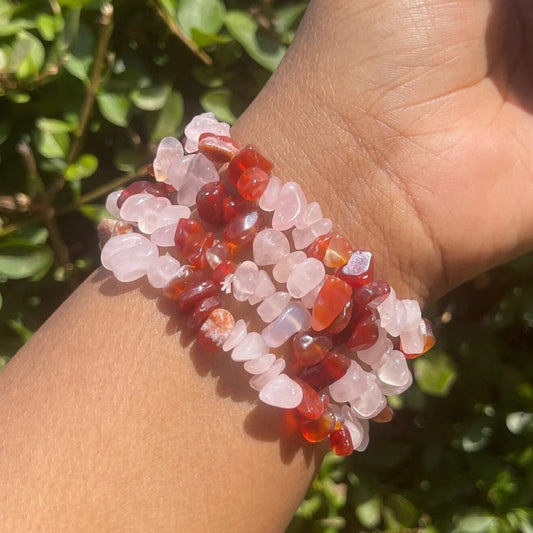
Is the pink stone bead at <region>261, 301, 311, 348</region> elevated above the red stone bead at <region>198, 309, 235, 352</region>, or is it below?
below

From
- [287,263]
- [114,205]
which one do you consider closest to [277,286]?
[287,263]

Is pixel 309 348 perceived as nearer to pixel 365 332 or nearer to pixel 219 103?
pixel 365 332

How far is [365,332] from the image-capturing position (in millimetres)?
929

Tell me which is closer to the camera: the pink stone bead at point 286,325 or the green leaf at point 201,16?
the pink stone bead at point 286,325

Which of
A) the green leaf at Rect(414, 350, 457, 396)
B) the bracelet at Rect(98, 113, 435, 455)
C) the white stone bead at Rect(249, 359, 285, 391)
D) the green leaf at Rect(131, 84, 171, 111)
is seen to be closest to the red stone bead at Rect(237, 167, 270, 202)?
the bracelet at Rect(98, 113, 435, 455)

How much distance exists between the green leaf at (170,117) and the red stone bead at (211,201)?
0.28 m

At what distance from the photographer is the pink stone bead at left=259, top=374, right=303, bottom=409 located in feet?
2.93

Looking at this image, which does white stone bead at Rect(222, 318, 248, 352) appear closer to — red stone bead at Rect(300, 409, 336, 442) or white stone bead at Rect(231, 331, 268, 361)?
white stone bead at Rect(231, 331, 268, 361)

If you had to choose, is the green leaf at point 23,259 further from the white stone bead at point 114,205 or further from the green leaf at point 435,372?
the green leaf at point 435,372

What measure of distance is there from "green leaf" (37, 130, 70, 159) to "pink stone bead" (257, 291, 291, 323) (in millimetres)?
439

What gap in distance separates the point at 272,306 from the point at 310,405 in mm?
128

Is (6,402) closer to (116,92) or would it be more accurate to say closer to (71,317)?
(71,317)

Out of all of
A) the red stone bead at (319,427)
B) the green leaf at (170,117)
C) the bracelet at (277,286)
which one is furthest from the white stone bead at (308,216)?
the green leaf at (170,117)

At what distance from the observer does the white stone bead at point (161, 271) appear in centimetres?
94
